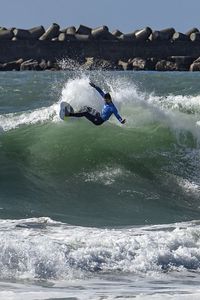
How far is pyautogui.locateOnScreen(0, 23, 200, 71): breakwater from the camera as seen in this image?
6612 centimetres

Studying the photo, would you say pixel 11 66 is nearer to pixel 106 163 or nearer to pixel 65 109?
pixel 65 109

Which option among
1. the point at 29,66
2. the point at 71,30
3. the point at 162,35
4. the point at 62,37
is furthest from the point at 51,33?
the point at 162,35

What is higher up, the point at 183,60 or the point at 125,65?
the point at 183,60

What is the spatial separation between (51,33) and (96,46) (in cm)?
409

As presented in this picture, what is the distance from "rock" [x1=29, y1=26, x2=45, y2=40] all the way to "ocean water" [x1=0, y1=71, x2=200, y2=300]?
42.8 meters

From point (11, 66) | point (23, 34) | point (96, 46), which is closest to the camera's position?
point (11, 66)

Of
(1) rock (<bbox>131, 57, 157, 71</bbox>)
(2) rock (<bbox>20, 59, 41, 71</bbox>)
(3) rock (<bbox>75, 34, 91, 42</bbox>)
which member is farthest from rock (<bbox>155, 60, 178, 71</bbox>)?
(2) rock (<bbox>20, 59, 41, 71</bbox>)

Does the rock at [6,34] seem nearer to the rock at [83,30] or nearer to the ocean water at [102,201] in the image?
the rock at [83,30]

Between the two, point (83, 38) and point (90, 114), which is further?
point (83, 38)

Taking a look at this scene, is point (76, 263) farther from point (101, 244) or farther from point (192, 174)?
point (192, 174)

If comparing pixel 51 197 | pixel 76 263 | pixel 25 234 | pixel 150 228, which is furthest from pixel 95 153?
pixel 76 263

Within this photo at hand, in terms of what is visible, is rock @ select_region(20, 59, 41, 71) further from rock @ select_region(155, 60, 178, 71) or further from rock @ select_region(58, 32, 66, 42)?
rock @ select_region(155, 60, 178, 71)

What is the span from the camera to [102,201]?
13.5 metres

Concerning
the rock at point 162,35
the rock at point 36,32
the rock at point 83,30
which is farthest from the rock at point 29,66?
the rock at point 162,35
